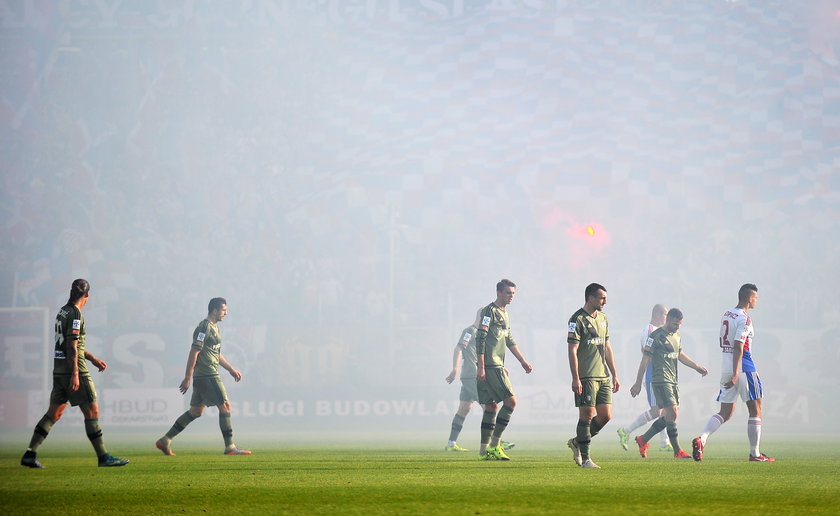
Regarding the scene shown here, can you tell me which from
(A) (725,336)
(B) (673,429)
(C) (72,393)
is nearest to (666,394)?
(B) (673,429)

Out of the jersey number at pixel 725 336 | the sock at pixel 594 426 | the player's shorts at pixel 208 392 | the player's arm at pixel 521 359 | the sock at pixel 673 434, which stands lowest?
the sock at pixel 673 434

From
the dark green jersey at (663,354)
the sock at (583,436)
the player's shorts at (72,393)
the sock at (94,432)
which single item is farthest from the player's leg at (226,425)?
the dark green jersey at (663,354)

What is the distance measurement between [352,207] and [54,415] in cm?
3621

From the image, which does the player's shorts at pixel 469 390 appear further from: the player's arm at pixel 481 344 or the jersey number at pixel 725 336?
the jersey number at pixel 725 336

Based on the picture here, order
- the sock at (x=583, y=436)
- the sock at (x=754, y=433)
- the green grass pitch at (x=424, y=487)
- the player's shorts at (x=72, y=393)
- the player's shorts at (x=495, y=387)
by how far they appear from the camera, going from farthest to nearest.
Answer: the player's shorts at (x=495, y=387) < the sock at (x=754, y=433) < the player's shorts at (x=72, y=393) < the sock at (x=583, y=436) < the green grass pitch at (x=424, y=487)

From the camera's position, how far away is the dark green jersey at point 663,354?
49.2ft

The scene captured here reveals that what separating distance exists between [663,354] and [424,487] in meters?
6.98

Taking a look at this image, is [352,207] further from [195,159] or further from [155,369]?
[155,369]

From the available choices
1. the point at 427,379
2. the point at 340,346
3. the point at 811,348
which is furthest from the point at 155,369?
the point at 811,348

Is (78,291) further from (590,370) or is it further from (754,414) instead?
(754,414)

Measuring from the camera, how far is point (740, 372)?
13.3 m

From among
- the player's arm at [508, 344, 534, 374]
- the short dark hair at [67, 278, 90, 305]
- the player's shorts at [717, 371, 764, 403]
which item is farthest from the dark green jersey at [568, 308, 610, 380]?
the short dark hair at [67, 278, 90, 305]

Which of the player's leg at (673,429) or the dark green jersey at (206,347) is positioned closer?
the player's leg at (673,429)

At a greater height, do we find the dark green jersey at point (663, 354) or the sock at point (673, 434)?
the dark green jersey at point (663, 354)
